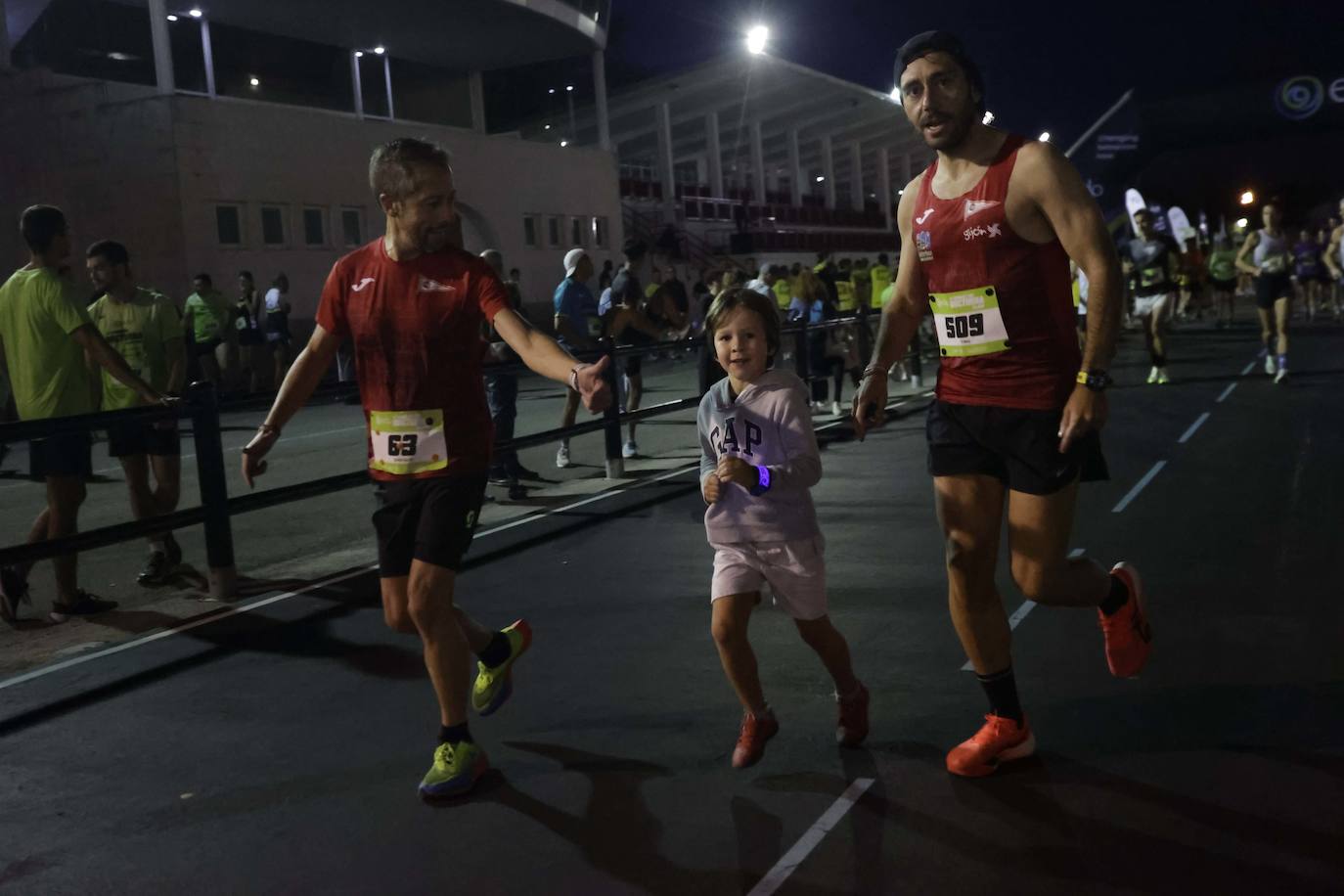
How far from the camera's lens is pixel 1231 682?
4625mm

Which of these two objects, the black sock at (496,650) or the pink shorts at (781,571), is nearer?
the pink shorts at (781,571)

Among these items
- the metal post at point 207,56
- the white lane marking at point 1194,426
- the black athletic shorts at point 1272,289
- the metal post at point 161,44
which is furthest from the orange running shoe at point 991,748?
the metal post at point 207,56

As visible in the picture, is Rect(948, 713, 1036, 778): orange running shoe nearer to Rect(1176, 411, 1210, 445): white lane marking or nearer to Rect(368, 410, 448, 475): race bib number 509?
Rect(368, 410, 448, 475): race bib number 509

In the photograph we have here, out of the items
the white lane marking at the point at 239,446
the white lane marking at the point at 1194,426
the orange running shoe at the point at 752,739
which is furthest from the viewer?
the white lane marking at the point at 239,446

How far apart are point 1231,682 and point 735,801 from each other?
1972mm

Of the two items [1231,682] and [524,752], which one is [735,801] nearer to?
[524,752]

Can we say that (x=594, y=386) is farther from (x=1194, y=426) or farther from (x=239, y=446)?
(x=239, y=446)

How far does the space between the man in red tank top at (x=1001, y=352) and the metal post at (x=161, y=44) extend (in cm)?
2397

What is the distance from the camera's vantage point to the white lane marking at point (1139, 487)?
26.9 ft

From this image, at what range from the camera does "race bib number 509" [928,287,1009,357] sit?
3.84 meters

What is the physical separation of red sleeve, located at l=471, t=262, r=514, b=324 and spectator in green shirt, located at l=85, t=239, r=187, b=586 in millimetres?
3907

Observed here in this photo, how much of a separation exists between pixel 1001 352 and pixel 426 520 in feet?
5.92

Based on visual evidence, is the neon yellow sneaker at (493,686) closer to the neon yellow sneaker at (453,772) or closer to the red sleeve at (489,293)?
the neon yellow sneaker at (453,772)

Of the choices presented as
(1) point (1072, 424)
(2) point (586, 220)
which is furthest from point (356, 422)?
(2) point (586, 220)
